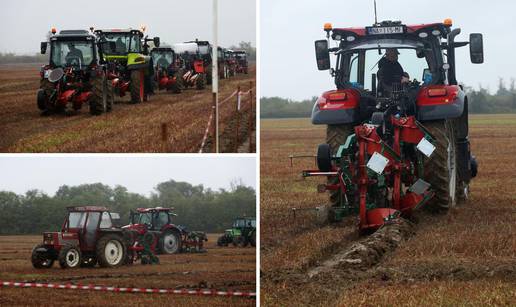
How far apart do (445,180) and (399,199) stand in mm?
781

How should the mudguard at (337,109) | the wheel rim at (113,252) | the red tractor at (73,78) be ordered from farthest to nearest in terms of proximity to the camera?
the mudguard at (337,109), the red tractor at (73,78), the wheel rim at (113,252)

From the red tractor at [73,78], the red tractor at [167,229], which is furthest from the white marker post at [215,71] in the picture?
the red tractor at [73,78]

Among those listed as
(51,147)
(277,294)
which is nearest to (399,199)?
(277,294)

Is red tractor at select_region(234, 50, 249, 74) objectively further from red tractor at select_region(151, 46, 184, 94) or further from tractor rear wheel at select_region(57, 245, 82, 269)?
red tractor at select_region(151, 46, 184, 94)

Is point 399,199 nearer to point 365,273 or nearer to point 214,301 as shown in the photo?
point 365,273

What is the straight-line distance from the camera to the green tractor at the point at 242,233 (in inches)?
235

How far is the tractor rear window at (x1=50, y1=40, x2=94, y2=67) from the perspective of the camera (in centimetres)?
1315

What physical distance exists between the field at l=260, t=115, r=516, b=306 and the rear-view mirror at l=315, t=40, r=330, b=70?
1895 mm

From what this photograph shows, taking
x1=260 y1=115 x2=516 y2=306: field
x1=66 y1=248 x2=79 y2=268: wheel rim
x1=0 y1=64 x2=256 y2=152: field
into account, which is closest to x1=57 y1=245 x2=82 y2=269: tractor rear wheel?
x1=66 y1=248 x2=79 y2=268: wheel rim

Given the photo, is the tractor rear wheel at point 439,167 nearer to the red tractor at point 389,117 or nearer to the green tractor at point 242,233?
the red tractor at point 389,117

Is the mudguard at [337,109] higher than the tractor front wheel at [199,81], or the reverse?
the tractor front wheel at [199,81]

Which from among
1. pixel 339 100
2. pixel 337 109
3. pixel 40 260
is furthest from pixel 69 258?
pixel 339 100

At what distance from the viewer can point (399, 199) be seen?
11.5m

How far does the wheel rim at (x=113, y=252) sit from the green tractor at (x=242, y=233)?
4.06 feet
